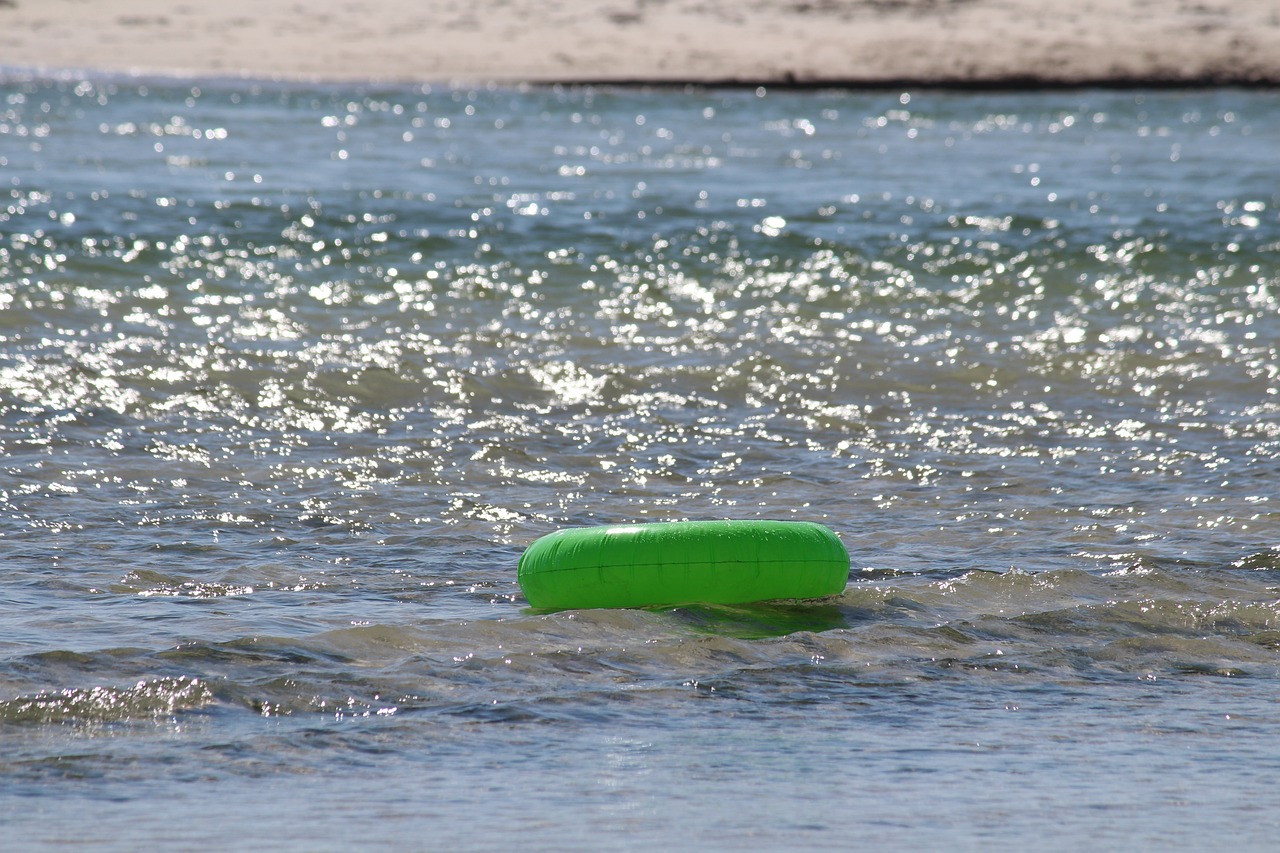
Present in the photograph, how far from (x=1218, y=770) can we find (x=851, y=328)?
7.64 metres

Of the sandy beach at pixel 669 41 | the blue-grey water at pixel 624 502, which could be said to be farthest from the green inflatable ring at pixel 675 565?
the sandy beach at pixel 669 41

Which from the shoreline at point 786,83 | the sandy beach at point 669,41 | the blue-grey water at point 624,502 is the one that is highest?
the sandy beach at point 669,41

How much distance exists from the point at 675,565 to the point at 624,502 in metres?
1.87

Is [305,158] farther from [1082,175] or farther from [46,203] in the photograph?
[1082,175]

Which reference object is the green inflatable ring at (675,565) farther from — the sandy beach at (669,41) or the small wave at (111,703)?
the sandy beach at (669,41)

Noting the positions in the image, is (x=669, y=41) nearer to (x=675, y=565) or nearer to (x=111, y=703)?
(x=675, y=565)

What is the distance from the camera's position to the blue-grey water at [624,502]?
13.8 feet

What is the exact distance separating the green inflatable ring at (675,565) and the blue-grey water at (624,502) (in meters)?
0.10

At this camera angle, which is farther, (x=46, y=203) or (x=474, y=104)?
(x=474, y=104)

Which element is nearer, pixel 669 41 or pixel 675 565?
pixel 675 565

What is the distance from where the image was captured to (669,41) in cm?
3959

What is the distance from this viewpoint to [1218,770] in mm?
4352

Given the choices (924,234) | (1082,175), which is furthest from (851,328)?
(1082,175)

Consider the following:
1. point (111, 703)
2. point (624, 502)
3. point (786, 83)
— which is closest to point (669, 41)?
point (786, 83)
